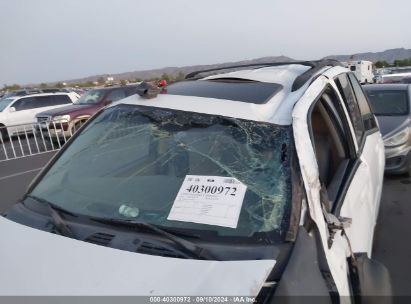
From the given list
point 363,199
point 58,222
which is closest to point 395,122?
point 363,199

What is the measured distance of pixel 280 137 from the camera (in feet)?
6.20

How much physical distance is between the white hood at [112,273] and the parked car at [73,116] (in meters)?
9.44

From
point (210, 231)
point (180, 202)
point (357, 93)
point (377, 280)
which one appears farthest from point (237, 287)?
point (357, 93)

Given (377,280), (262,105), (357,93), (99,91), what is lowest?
(99,91)

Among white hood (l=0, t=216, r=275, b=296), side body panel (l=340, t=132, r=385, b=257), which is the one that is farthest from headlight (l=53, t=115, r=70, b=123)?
white hood (l=0, t=216, r=275, b=296)

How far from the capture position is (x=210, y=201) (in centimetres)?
172

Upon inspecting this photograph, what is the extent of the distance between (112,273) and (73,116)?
35.8 ft

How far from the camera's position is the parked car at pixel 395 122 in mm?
5688

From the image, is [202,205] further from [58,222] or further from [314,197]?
[58,222]

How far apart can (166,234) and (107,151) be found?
2.98ft

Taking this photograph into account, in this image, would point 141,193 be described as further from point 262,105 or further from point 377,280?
point 377,280

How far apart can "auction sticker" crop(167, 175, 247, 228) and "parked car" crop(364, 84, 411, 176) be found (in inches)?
183

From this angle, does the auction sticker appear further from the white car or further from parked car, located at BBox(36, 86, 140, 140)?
the white car

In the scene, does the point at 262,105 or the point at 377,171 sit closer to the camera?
the point at 262,105
